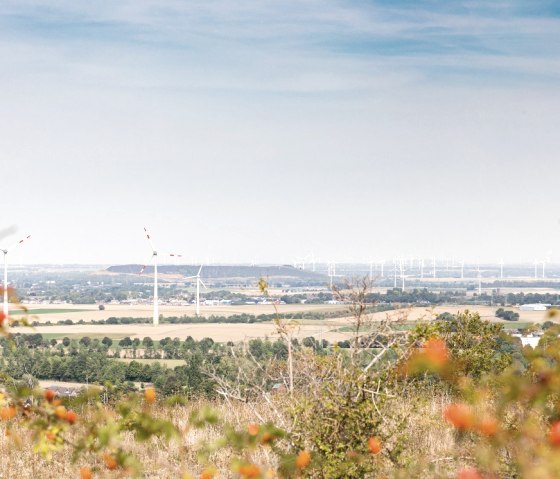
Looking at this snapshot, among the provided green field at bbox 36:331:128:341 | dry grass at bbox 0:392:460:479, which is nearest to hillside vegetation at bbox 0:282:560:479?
dry grass at bbox 0:392:460:479

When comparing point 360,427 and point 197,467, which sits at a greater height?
point 360,427

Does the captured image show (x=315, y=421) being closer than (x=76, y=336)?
Yes

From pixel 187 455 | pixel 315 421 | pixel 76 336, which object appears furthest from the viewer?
pixel 76 336

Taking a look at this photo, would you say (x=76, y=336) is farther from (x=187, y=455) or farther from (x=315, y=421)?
(x=315, y=421)

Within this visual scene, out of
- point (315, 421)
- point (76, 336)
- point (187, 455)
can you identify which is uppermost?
point (315, 421)

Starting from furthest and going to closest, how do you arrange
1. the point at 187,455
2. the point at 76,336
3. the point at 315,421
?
the point at 76,336
the point at 187,455
the point at 315,421

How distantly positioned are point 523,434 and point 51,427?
2.35m

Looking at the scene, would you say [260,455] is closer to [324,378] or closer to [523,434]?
[324,378]

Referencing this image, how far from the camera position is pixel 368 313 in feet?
26.4

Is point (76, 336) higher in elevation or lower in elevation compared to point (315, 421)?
lower

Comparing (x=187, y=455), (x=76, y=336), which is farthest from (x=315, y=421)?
(x=76, y=336)

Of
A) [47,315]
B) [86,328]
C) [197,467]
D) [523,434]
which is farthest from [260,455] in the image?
[47,315]

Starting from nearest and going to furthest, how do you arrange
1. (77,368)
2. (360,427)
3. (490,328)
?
1. (360,427)
2. (490,328)
3. (77,368)

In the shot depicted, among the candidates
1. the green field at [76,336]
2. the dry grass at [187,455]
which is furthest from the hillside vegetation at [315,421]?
the green field at [76,336]
